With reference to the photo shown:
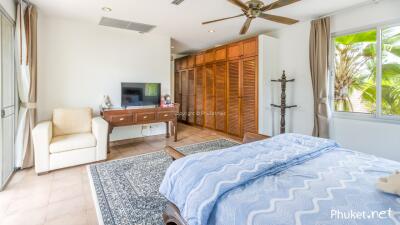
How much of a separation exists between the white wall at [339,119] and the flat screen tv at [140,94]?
2742mm

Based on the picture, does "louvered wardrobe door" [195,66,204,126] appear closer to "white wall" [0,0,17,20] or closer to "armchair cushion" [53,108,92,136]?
"armchair cushion" [53,108,92,136]

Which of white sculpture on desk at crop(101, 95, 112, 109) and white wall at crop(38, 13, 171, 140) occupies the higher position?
white wall at crop(38, 13, 171, 140)

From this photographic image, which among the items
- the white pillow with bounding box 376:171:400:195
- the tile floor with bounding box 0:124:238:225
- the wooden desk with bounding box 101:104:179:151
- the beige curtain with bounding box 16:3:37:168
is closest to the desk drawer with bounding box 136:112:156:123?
the wooden desk with bounding box 101:104:179:151

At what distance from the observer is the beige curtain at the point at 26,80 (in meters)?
2.79

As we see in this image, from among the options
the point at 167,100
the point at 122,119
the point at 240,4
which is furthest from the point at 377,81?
the point at 122,119

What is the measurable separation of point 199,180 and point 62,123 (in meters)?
3.07

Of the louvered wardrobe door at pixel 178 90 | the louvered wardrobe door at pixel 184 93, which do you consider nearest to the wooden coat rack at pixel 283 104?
the louvered wardrobe door at pixel 184 93

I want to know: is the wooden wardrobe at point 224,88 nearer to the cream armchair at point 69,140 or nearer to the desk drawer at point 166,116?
the desk drawer at point 166,116

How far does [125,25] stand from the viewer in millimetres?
3828

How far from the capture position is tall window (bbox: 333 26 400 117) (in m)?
2.82

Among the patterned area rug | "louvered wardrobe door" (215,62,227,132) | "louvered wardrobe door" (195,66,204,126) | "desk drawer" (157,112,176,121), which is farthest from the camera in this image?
"louvered wardrobe door" (195,66,204,126)

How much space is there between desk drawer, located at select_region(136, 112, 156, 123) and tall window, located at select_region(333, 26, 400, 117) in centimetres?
335

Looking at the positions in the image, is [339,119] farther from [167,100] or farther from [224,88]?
[167,100]

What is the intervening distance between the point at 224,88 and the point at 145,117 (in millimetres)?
2087
